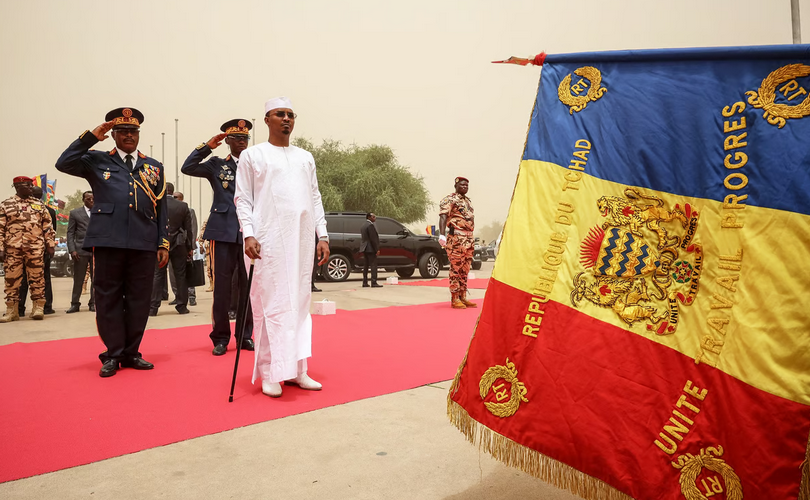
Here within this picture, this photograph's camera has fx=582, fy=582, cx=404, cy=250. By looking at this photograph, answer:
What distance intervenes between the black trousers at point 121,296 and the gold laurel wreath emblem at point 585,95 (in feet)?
11.6

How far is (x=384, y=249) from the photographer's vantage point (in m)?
15.9

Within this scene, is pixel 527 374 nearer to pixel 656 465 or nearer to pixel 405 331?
pixel 656 465

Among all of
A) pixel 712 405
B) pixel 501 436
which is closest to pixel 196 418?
pixel 501 436

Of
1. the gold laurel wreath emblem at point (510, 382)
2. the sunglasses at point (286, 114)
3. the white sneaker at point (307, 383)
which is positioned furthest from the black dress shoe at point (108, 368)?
the gold laurel wreath emblem at point (510, 382)

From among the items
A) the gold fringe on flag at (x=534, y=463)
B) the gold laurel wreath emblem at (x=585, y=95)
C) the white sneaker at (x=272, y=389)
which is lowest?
the white sneaker at (x=272, y=389)

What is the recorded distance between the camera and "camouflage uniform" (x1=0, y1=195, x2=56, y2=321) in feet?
24.8

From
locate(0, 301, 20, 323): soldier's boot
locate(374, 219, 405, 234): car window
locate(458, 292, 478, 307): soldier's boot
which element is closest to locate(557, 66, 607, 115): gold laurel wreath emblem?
locate(458, 292, 478, 307): soldier's boot

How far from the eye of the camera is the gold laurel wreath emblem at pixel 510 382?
2.03 m

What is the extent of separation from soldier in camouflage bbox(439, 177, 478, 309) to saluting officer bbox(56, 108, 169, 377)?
4.73m

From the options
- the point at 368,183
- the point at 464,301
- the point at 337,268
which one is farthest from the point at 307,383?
the point at 368,183

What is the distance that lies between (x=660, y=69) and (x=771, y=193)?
0.57 meters

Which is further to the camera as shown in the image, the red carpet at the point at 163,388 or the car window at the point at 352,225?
the car window at the point at 352,225

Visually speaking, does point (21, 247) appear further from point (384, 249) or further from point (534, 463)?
point (384, 249)

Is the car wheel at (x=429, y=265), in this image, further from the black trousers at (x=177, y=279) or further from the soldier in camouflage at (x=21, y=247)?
the soldier in camouflage at (x=21, y=247)
